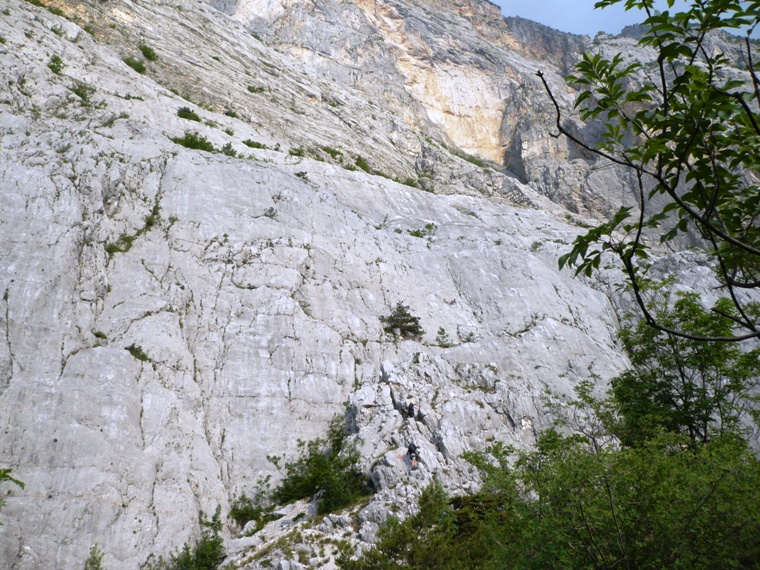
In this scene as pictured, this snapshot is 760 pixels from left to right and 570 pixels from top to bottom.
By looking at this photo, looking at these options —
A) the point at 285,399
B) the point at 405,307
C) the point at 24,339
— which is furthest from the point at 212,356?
the point at 405,307

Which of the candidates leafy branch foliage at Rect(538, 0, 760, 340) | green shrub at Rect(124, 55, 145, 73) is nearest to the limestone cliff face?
green shrub at Rect(124, 55, 145, 73)

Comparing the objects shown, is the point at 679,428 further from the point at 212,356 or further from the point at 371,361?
the point at 212,356

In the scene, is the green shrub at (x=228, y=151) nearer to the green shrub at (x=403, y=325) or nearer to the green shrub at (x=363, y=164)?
the green shrub at (x=363, y=164)

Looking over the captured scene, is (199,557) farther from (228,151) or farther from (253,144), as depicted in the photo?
(253,144)

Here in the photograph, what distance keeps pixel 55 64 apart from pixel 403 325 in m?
21.1

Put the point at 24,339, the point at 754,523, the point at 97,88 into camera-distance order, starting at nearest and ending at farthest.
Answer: the point at 754,523 → the point at 24,339 → the point at 97,88

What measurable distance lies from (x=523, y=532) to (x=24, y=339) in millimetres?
13687

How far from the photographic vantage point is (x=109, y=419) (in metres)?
13.4

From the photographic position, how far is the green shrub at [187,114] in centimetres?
2733

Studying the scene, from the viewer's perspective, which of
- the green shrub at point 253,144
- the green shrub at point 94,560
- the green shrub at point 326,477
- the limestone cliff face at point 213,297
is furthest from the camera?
the green shrub at point 253,144

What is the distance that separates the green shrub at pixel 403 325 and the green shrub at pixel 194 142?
12960 millimetres

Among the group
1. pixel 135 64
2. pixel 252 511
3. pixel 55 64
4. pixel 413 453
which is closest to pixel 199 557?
pixel 252 511

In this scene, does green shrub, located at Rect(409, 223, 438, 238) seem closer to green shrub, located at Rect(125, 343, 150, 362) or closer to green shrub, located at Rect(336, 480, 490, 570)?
green shrub, located at Rect(125, 343, 150, 362)

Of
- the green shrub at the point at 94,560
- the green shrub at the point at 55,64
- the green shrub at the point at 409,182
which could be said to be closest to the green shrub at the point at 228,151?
the green shrub at the point at 55,64
